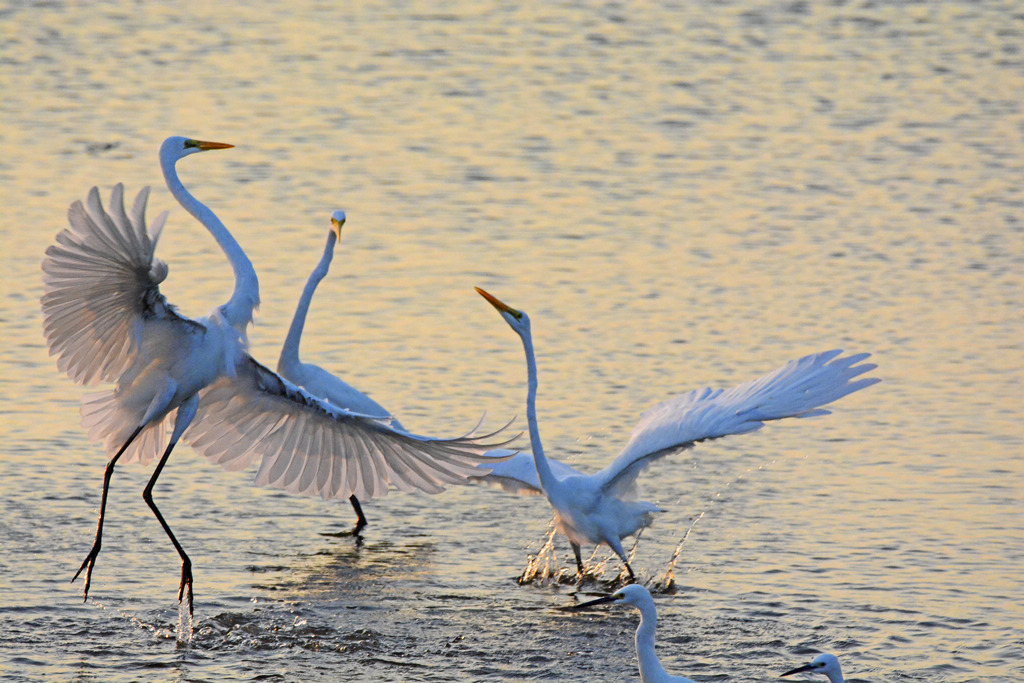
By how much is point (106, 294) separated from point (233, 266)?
904mm

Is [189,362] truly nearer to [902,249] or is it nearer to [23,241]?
[23,241]

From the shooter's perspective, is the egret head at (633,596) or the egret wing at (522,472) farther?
the egret wing at (522,472)

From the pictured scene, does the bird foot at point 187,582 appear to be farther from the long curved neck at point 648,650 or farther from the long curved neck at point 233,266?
the long curved neck at point 648,650

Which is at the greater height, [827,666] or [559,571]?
[827,666]

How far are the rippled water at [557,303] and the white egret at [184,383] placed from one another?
615 millimetres

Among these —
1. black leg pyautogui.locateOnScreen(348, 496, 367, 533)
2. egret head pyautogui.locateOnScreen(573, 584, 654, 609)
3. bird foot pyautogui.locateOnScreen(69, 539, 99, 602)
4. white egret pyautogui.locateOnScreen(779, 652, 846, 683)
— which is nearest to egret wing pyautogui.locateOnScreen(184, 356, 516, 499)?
black leg pyautogui.locateOnScreen(348, 496, 367, 533)

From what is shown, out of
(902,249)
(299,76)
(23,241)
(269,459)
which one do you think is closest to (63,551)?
(269,459)

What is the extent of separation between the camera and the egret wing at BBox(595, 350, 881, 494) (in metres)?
7.34

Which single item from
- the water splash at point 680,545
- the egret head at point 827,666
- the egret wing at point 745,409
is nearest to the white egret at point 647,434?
the egret wing at point 745,409

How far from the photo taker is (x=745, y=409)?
7.55 m

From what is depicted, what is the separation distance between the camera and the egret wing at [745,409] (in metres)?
7.34

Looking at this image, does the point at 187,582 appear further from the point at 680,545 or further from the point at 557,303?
the point at 557,303

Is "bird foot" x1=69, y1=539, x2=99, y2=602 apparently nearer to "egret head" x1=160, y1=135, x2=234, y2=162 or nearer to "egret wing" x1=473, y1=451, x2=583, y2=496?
"egret head" x1=160, y1=135, x2=234, y2=162

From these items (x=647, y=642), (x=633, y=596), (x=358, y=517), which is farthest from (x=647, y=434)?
(x=358, y=517)
